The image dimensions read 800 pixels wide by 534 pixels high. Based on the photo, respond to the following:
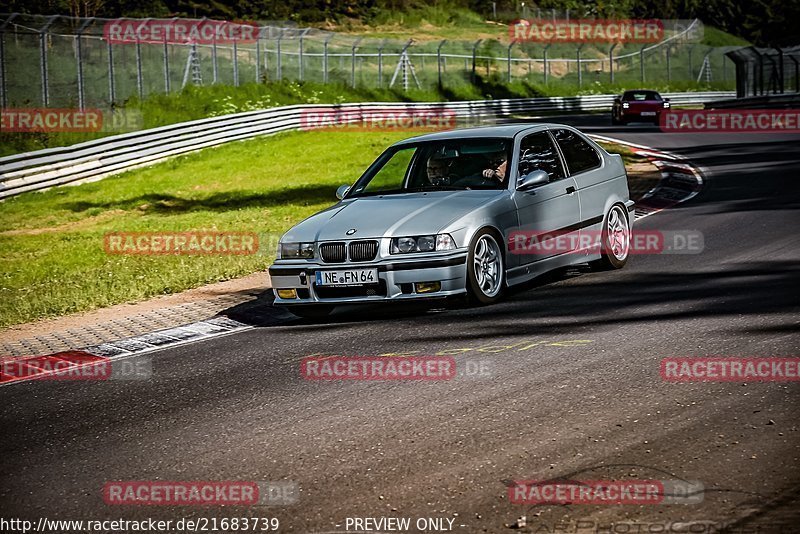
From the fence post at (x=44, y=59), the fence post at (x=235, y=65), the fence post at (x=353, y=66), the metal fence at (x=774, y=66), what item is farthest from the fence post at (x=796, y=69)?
the fence post at (x=44, y=59)

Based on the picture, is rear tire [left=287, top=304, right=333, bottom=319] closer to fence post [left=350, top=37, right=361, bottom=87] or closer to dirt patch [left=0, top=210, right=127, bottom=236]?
dirt patch [left=0, top=210, right=127, bottom=236]

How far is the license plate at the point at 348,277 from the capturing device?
9.14m

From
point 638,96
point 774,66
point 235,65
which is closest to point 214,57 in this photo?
point 235,65

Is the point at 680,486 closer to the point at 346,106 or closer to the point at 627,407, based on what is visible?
the point at 627,407

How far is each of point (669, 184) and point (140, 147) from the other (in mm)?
15727

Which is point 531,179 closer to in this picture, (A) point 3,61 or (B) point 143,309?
(B) point 143,309

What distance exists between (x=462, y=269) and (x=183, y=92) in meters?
27.8

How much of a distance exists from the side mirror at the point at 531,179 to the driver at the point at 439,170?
710 mm

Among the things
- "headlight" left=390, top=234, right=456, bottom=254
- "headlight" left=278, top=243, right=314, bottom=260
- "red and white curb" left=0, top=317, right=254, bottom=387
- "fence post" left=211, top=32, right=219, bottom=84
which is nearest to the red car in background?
"fence post" left=211, top=32, right=219, bottom=84

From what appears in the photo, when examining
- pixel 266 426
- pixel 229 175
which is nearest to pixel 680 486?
pixel 266 426

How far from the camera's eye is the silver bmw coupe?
360 inches

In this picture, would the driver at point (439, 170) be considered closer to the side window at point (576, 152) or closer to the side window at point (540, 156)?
the side window at point (540, 156)

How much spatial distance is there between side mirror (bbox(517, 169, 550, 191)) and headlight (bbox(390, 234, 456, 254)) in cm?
120

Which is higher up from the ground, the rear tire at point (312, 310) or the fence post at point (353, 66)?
the fence post at point (353, 66)
